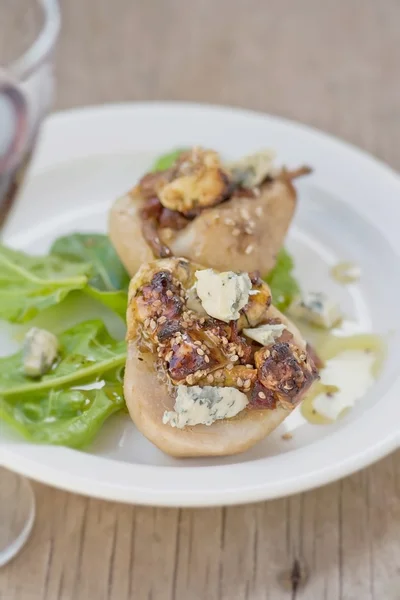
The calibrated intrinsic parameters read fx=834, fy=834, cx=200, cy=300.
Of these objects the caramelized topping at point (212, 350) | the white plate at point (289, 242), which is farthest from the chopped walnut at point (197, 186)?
the white plate at point (289, 242)

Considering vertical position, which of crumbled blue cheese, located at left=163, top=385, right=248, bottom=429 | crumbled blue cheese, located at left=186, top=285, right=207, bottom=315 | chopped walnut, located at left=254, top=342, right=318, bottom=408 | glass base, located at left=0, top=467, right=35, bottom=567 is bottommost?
glass base, located at left=0, top=467, right=35, bottom=567

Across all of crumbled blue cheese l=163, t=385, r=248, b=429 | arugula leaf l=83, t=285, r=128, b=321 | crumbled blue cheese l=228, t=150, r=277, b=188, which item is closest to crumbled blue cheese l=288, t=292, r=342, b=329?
crumbled blue cheese l=228, t=150, r=277, b=188

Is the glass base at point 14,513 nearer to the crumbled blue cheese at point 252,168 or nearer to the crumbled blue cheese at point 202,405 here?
the crumbled blue cheese at point 202,405

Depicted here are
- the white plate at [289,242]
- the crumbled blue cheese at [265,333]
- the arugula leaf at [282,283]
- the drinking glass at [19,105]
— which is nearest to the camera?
the white plate at [289,242]

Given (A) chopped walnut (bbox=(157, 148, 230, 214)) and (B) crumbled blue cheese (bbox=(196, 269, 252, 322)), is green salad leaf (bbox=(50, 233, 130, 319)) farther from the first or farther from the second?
(B) crumbled blue cheese (bbox=(196, 269, 252, 322))

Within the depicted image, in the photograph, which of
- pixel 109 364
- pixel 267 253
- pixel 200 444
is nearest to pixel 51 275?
pixel 109 364

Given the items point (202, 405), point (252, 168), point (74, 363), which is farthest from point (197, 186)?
point (202, 405)
